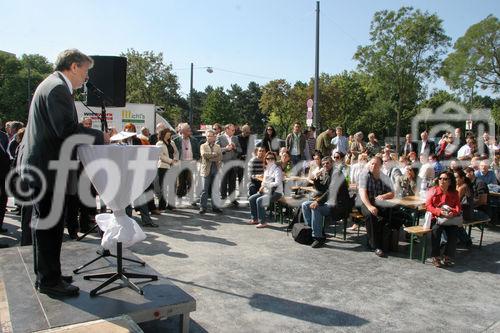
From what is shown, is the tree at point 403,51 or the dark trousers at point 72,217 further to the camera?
the tree at point 403,51

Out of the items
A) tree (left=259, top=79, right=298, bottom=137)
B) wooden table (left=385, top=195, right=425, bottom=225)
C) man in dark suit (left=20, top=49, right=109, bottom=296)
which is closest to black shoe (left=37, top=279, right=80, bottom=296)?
man in dark suit (left=20, top=49, right=109, bottom=296)

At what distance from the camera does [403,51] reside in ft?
114

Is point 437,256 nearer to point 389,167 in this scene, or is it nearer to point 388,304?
point 388,304

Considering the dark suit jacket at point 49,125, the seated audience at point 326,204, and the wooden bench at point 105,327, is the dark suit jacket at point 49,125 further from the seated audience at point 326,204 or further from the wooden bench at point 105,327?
the seated audience at point 326,204

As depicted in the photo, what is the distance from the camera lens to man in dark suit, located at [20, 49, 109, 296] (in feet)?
9.98

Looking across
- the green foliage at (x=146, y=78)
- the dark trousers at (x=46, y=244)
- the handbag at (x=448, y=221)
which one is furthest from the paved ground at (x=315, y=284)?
the green foliage at (x=146, y=78)

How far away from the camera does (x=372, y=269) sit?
5590mm

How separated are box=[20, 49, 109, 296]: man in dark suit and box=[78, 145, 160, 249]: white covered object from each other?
0.49 feet

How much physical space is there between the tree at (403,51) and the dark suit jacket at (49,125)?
33.2 meters

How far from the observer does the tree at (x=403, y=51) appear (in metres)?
34.1

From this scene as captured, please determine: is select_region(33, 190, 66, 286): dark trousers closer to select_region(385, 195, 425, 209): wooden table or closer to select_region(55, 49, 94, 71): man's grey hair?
select_region(55, 49, 94, 71): man's grey hair

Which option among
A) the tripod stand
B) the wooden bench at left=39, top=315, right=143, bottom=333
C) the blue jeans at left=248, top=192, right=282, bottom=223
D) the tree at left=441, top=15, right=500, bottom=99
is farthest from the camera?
the tree at left=441, top=15, right=500, bottom=99

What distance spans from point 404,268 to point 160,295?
3.48m

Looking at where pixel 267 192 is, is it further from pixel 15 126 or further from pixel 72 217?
pixel 15 126
